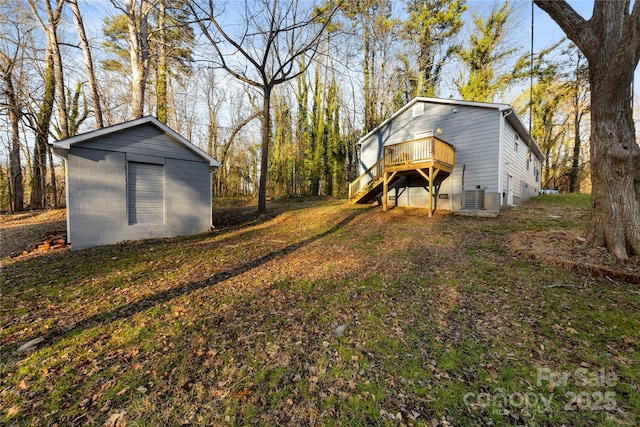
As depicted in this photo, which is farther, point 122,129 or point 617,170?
point 122,129

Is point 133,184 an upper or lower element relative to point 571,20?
lower

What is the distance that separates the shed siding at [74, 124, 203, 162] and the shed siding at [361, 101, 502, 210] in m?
10.6

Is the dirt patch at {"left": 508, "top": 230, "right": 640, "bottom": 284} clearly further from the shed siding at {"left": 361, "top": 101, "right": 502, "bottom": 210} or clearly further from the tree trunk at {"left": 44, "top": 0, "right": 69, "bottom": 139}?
the tree trunk at {"left": 44, "top": 0, "right": 69, "bottom": 139}

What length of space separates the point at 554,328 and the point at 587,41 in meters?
5.68

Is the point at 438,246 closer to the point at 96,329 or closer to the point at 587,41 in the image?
the point at 587,41

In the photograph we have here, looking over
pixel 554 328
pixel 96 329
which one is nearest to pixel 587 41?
pixel 554 328

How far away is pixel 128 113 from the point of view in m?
16.9

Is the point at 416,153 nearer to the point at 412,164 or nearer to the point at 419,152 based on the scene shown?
the point at 419,152

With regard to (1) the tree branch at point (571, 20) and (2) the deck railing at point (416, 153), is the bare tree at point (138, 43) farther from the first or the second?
(1) the tree branch at point (571, 20)

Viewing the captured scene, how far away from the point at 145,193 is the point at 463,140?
43.1 feet

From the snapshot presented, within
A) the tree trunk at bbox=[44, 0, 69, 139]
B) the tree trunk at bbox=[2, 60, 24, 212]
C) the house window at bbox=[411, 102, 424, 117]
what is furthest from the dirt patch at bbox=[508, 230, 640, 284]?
the tree trunk at bbox=[2, 60, 24, 212]

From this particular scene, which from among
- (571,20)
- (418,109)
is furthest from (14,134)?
(571,20)

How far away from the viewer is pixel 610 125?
16.1 ft

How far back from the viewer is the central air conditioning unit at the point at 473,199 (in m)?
10.9
